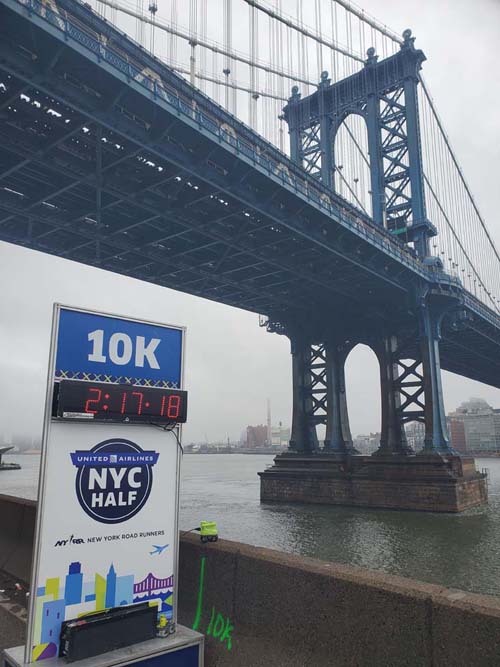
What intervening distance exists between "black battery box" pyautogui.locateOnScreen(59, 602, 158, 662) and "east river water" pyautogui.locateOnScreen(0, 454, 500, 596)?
48.8 ft

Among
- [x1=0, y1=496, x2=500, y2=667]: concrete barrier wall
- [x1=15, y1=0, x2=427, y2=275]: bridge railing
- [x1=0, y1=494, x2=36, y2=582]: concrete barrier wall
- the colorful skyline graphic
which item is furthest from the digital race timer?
[x1=15, y1=0, x2=427, y2=275]: bridge railing

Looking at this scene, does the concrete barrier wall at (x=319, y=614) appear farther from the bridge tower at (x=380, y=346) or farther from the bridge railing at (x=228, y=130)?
the bridge tower at (x=380, y=346)

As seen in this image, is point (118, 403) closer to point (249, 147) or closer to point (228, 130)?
point (228, 130)

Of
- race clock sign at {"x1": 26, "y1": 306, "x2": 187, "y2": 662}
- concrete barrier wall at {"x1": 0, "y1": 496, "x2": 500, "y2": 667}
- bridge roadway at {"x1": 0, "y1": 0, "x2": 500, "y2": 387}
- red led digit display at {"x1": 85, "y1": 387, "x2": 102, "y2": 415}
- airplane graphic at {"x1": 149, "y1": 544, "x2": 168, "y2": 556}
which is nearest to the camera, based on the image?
concrete barrier wall at {"x1": 0, "y1": 496, "x2": 500, "y2": 667}

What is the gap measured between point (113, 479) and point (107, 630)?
47.7 inches

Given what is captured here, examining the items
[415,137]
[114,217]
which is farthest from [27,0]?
[415,137]

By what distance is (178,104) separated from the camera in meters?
22.6

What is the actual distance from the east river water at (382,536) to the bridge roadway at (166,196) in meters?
15.7

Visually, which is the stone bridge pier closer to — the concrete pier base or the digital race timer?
the concrete pier base

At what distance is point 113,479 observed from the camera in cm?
504

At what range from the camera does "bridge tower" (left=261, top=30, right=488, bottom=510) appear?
4047cm

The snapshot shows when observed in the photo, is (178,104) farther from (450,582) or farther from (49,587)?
(49,587)

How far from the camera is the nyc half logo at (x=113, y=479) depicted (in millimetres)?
4820

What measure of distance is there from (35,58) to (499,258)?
88669 millimetres
